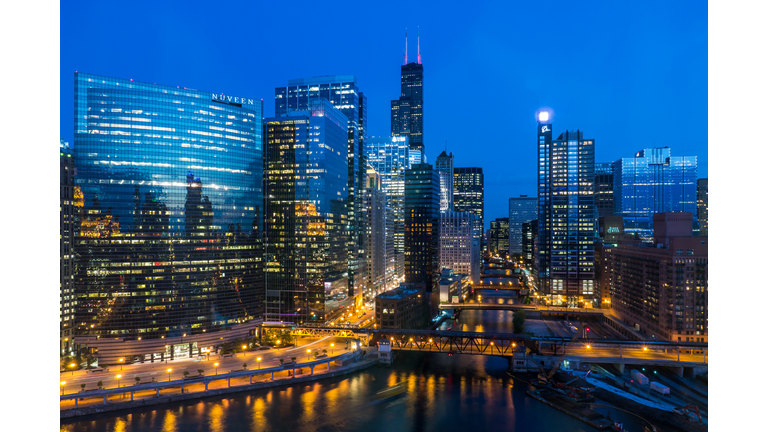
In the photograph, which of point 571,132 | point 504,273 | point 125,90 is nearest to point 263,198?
point 125,90

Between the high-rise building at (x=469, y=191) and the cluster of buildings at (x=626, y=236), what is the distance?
266 feet

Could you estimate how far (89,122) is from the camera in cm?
3975

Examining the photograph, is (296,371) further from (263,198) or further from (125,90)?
(125,90)

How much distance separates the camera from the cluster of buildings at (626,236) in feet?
147

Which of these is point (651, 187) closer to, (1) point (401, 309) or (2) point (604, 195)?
(2) point (604, 195)

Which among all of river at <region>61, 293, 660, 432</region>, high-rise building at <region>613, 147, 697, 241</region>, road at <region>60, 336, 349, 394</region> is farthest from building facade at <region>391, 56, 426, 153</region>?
river at <region>61, 293, 660, 432</region>

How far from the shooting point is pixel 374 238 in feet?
253

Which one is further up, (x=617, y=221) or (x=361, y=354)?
(x=617, y=221)

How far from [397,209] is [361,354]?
69.2 m

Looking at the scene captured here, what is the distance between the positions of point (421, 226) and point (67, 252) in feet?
194

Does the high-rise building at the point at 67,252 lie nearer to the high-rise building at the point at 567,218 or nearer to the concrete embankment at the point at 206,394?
the concrete embankment at the point at 206,394

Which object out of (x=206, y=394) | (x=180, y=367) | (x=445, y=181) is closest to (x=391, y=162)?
(x=445, y=181)

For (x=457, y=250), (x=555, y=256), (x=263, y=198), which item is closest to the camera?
(x=263, y=198)

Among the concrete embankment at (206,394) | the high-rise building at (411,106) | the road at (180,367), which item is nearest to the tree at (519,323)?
the concrete embankment at (206,394)
